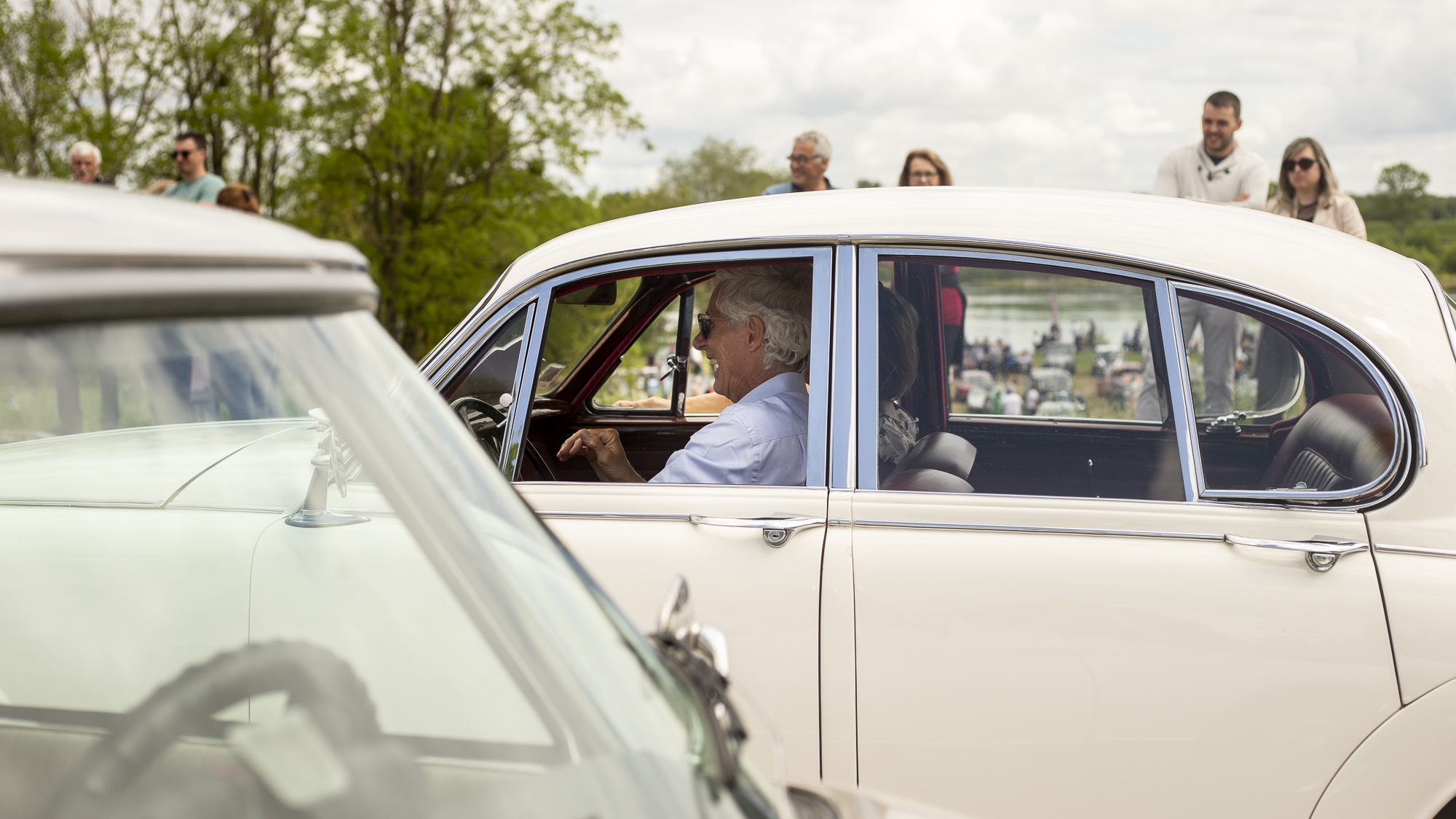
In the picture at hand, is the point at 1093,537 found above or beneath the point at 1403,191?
beneath

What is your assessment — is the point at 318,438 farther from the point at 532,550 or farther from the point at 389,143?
the point at 389,143

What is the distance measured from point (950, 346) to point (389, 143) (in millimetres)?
22582

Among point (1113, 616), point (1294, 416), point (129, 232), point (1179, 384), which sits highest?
point (129, 232)

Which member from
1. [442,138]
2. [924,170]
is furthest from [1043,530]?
[442,138]

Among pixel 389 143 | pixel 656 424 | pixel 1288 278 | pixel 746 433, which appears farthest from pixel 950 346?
pixel 389 143

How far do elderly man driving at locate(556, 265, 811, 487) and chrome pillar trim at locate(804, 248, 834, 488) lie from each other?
158 millimetres

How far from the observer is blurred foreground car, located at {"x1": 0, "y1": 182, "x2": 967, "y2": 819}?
0.79 m

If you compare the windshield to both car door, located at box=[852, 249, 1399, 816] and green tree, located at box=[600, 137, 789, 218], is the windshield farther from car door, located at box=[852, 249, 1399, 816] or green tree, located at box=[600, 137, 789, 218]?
green tree, located at box=[600, 137, 789, 218]

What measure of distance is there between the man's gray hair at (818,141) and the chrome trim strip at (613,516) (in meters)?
4.70

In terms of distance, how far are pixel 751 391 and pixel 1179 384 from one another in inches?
44.4

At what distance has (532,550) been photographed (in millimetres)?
1091

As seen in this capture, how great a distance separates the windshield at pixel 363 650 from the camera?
0.89 metres

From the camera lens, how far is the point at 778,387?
2854 millimetres

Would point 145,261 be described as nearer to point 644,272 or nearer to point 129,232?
point 129,232
